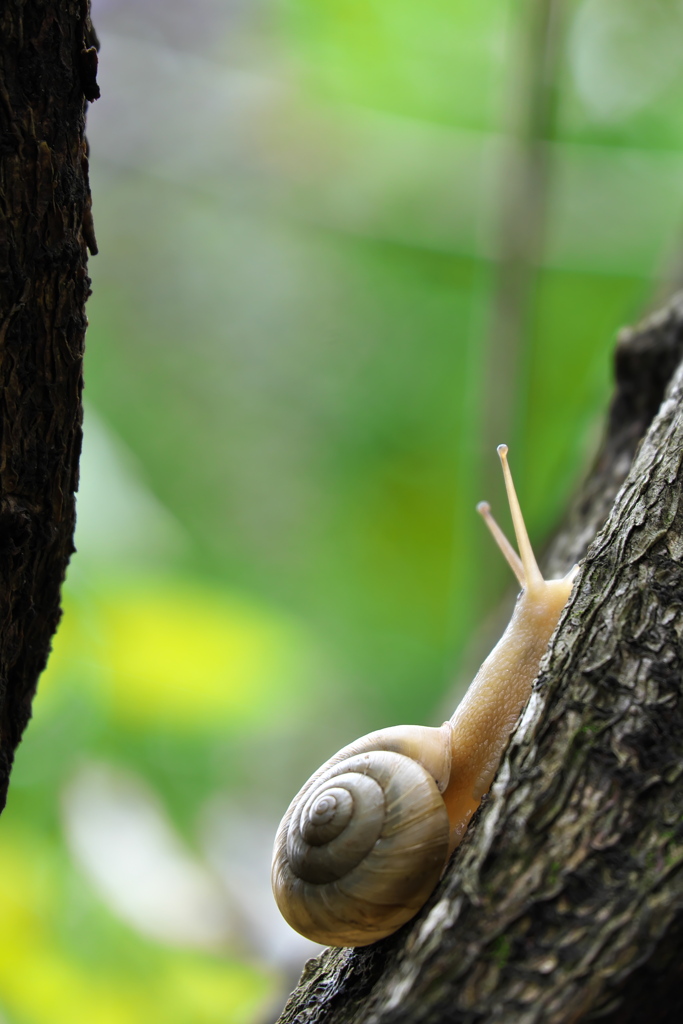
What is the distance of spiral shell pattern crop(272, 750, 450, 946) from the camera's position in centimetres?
105

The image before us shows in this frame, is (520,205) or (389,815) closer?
(389,815)

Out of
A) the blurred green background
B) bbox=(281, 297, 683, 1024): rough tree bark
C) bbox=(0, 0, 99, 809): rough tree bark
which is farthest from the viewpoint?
the blurred green background

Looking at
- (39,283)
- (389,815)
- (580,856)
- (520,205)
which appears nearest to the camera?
(580,856)

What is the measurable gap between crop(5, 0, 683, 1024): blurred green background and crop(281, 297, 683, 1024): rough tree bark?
1.85 metres

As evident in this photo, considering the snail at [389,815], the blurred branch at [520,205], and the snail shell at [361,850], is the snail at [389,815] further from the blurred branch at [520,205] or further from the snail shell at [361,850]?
the blurred branch at [520,205]

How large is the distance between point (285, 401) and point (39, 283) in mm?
6610

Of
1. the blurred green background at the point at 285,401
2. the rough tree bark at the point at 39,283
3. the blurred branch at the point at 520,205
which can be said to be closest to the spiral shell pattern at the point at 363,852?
the rough tree bark at the point at 39,283

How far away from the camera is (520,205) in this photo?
4145mm

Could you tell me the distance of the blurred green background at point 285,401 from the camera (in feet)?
12.2

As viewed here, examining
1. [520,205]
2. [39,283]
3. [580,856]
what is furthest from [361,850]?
[520,205]

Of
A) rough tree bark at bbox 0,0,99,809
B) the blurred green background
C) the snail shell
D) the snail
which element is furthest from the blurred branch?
rough tree bark at bbox 0,0,99,809

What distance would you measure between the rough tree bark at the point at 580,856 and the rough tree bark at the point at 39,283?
2.15 feet

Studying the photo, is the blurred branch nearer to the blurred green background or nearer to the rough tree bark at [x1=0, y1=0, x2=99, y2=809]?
the blurred green background

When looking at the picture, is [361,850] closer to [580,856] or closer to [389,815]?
[389,815]
